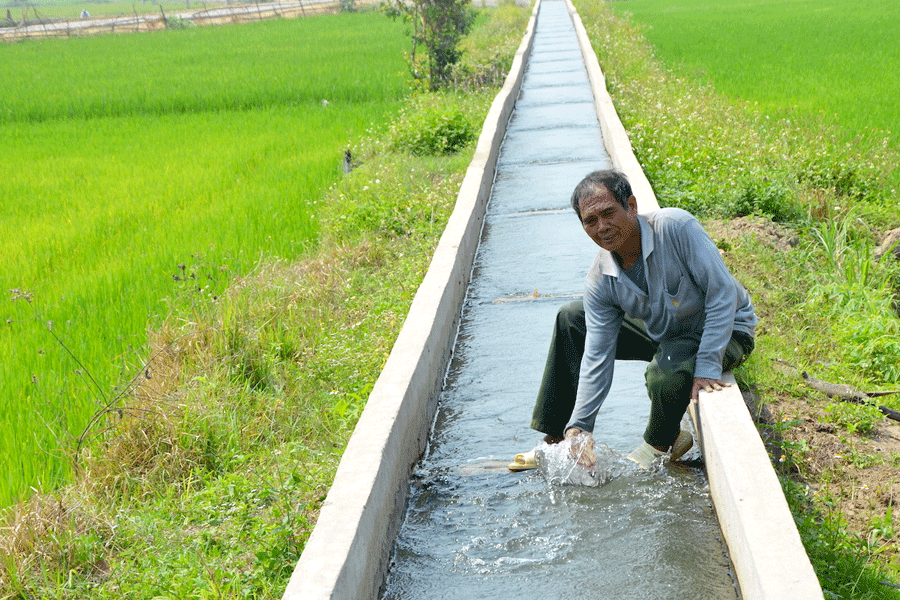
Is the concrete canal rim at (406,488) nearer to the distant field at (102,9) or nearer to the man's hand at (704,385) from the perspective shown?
the man's hand at (704,385)

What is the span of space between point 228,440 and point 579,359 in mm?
1660

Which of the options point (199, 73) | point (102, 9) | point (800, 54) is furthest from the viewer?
point (102, 9)

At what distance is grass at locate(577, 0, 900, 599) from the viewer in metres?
3.29

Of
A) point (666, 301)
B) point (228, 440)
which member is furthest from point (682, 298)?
point (228, 440)

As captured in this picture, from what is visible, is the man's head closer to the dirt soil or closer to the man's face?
the man's face

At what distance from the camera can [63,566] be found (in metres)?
3.31

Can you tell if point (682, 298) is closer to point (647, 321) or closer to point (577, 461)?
point (647, 321)

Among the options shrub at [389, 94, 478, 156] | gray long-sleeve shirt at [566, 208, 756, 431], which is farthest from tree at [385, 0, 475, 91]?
gray long-sleeve shirt at [566, 208, 756, 431]

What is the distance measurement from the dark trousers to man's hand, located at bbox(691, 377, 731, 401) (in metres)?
0.04

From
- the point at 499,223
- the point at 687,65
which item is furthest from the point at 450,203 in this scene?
the point at 687,65

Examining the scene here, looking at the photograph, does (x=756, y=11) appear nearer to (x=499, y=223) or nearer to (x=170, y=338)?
(x=499, y=223)

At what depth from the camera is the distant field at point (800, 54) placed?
11.4 m

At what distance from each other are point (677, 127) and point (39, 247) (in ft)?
20.4

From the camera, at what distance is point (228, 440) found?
4152 mm
